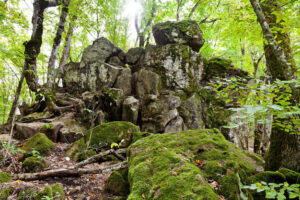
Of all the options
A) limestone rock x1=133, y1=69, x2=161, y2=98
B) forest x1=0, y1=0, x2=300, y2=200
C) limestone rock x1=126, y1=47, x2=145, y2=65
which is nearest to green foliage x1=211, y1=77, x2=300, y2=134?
forest x1=0, y1=0, x2=300, y2=200

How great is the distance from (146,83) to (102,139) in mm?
6121

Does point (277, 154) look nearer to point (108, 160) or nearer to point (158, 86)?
point (108, 160)

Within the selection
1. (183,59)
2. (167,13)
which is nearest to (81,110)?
(183,59)

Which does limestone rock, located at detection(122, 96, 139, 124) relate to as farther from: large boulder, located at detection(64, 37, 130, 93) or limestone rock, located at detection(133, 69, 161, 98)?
large boulder, located at detection(64, 37, 130, 93)

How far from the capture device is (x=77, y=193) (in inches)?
138

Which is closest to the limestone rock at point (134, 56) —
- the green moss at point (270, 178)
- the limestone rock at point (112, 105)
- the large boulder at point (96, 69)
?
the large boulder at point (96, 69)

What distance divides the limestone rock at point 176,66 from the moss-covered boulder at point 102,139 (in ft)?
19.8

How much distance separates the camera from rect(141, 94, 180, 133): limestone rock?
9.75 metres

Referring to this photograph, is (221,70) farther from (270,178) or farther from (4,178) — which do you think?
(4,178)

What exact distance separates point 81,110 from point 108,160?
4335 millimetres

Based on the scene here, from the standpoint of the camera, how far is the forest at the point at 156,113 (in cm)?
273

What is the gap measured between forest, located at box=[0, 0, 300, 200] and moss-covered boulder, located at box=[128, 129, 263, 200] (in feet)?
0.07

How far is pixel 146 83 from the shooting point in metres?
11.2

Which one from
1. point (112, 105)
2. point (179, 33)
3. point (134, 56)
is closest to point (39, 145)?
point (112, 105)
